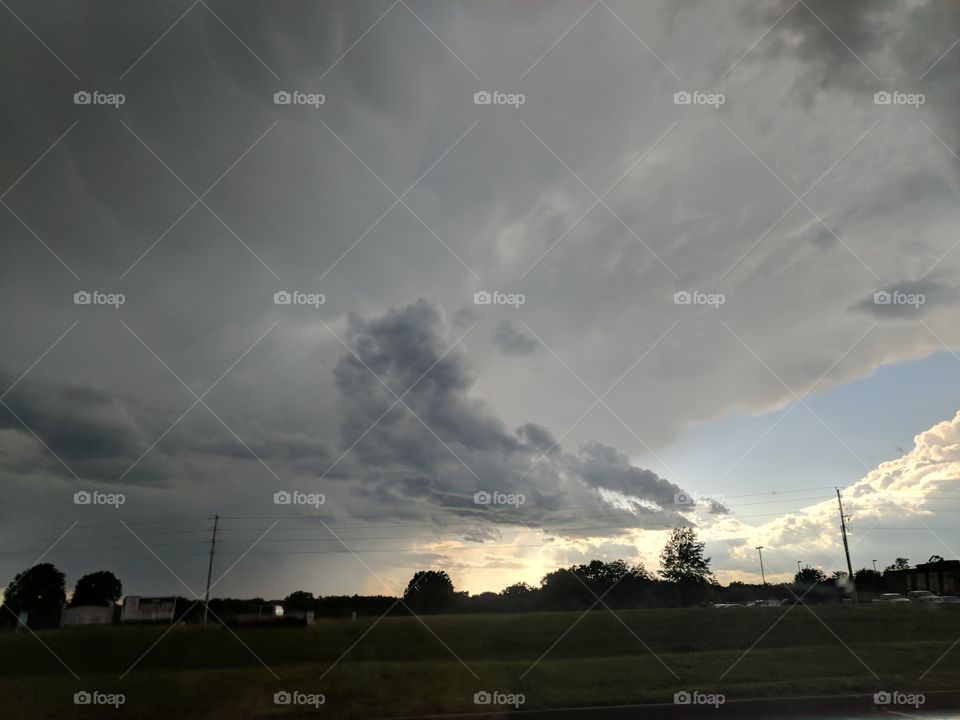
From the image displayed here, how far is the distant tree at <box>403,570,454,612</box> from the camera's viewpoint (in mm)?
48906

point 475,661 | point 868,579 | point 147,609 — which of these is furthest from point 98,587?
point 868,579

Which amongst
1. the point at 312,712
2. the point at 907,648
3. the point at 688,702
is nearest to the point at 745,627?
the point at 907,648

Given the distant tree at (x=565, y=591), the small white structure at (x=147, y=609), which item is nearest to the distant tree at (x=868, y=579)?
the distant tree at (x=565, y=591)

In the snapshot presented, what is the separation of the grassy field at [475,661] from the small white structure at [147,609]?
3055mm

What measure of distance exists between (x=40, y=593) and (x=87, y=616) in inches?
806

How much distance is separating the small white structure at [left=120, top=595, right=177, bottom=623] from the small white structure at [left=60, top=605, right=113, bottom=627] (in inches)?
77.6

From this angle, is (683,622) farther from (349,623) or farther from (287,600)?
(287,600)

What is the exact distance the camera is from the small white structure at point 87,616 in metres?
41.4

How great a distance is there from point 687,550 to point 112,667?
86.9 m

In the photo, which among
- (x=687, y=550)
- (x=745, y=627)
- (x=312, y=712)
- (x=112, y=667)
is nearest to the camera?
(x=312, y=712)

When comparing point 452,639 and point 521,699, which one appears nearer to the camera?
point 521,699

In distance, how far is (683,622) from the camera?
125ft

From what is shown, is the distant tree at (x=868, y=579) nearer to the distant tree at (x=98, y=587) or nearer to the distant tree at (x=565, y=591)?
the distant tree at (x=565, y=591)

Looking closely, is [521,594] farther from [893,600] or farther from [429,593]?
[893,600]
